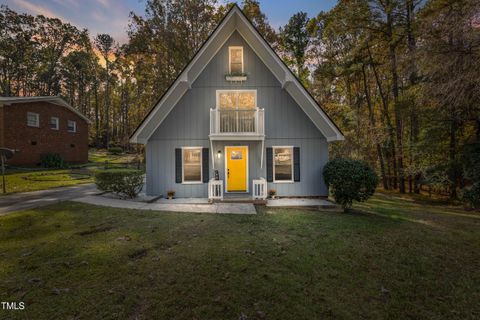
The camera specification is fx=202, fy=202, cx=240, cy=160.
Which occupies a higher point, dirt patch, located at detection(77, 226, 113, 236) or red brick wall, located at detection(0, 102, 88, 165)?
red brick wall, located at detection(0, 102, 88, 165)

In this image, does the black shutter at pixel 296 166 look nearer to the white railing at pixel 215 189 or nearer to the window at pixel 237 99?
the window at pixel 237 99

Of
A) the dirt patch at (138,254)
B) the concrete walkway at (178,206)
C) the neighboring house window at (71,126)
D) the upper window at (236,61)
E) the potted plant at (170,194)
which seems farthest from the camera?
the neighboring house window at (71,126)

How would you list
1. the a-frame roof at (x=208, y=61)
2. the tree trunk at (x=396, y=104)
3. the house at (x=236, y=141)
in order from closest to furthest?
the a-frame roof at (x=208, y=61) < the house at (x=236, y=141) < the tree trunk at (x=396, y=104)

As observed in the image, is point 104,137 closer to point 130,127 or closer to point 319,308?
point 130,127

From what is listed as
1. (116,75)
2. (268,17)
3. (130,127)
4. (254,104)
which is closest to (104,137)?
(130,127)

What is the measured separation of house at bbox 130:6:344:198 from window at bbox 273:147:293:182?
5 centimetres

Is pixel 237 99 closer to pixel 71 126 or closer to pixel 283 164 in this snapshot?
pixel 283 164

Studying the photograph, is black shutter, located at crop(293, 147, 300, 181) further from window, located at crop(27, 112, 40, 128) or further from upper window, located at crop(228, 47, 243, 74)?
window, located at crop(27, 112, 40, 128)

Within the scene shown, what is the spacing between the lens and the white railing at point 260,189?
8.89 m

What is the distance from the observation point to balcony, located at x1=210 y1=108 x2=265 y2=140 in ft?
29.3

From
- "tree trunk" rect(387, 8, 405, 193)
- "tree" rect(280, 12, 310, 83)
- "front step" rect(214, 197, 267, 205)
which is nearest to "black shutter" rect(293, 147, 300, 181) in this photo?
"front step" rect(214, 197, 267, 205)

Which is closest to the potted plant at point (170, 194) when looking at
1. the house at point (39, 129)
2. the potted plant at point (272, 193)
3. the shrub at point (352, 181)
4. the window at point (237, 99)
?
the potted plant at point (272, 193)

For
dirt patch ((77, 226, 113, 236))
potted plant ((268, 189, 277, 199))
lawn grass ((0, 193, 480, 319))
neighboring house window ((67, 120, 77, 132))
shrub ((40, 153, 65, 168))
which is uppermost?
neighboring house window ((67, 120, 77, 132))

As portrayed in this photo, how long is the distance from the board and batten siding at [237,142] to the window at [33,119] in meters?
17.4
